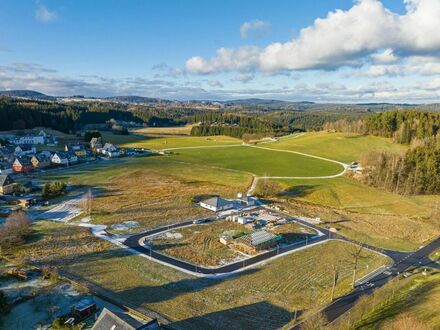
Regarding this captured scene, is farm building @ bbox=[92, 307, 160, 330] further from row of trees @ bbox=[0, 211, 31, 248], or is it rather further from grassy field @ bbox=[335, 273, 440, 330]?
row of trees @ bbox=[0, 211, 31, 248]

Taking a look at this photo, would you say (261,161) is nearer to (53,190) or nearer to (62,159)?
(62,159)

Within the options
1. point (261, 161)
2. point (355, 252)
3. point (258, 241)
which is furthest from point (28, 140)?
point (355, 252)

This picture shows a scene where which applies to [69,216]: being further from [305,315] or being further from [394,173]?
[394,173]

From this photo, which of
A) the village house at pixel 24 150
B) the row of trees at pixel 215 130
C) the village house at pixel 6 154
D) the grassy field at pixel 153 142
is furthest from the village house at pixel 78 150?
the row of trees at pixel 215 130

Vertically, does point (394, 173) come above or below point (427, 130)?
below

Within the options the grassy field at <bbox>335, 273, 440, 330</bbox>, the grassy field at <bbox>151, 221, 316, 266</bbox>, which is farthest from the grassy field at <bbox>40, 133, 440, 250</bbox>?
the grassy field at <bbox>335, 273, 440, 330</bbox>

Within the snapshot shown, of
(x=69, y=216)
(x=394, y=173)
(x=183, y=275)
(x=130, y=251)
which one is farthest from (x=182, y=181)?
(x=394, y=173)
